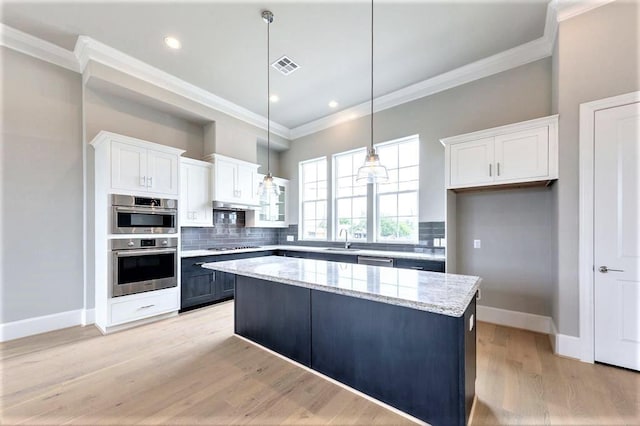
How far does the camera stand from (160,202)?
3.66m

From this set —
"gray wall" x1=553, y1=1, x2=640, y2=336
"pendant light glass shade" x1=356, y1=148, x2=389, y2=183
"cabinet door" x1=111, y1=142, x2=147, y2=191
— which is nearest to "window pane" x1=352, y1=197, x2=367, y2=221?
"pendant light glass shade" x1=356, y1=148, x2=389, y2=183

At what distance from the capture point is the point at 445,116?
3965mm

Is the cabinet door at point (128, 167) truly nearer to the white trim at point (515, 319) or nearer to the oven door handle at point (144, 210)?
the oven door handle at point (144, 210)

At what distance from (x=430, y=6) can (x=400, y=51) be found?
2.23 ft

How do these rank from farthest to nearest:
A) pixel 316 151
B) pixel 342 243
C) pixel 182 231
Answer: pixel 316 151 < pixel 342 243 < pixel 182 231

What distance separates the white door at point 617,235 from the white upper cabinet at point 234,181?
4.73 meters

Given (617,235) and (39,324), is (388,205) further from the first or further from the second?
(39,324)

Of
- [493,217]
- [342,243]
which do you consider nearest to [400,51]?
[493,217]

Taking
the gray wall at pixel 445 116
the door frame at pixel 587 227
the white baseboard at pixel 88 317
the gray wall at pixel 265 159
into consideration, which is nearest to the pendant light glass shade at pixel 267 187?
the gray wall at pixel 445 116

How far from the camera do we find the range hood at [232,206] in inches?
186

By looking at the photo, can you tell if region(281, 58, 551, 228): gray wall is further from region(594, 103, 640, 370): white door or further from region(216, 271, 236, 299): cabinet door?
region(216, 271, 236, 299): cabinet door

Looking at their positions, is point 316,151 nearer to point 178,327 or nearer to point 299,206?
point 299,206

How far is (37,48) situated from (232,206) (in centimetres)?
311

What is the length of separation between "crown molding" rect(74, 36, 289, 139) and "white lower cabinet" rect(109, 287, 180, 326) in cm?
297
